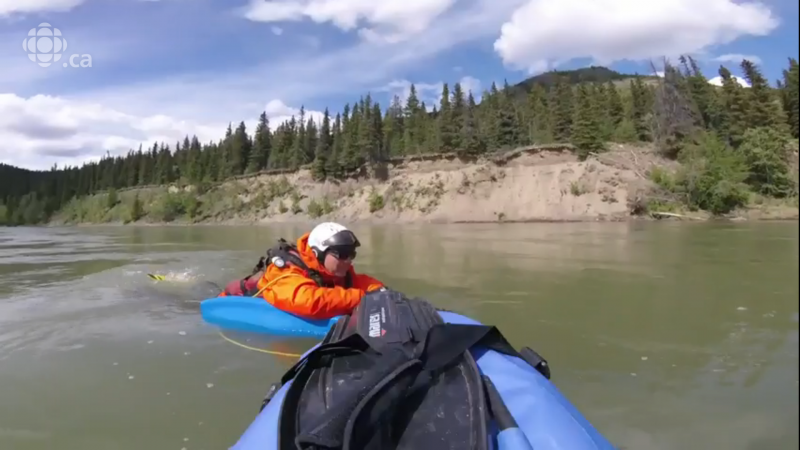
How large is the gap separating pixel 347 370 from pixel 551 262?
10.4 metres

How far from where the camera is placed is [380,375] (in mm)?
2457

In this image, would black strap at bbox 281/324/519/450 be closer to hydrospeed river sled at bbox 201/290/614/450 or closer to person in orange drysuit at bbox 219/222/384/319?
hydrospeed river sled at bbox 201/290/614/450

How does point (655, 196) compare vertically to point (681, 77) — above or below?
below

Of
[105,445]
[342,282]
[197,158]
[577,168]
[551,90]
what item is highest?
[551,90]

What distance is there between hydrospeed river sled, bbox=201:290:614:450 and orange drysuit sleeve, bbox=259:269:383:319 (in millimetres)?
2889

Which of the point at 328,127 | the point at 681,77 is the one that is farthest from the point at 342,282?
the point at 328,127

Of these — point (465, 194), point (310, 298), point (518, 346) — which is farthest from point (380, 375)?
point (465, 194)

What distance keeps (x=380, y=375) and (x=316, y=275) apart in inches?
147

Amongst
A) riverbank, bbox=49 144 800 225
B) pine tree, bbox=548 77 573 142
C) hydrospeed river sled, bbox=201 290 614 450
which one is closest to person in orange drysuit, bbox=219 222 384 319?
hydrospeed river sled, bbox=201 290 614 450

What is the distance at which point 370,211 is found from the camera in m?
48.3

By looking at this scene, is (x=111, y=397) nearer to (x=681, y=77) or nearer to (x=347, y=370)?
(x=347, y=370)

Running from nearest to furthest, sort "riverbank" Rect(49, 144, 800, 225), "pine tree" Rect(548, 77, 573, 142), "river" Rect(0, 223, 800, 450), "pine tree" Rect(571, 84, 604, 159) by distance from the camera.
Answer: "river" Rect(0, 223, 800, 450) → "riverbank" Rect(49, 144, 800, 225) → "pine tree" Rect(571, 84, 604, 159) → "pine tree" Rect(548, 77, 573, 142)

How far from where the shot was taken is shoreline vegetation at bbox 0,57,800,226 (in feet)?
108

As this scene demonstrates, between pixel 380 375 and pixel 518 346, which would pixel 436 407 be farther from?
pixel 518 346
